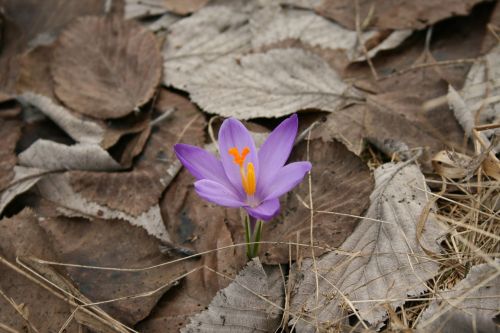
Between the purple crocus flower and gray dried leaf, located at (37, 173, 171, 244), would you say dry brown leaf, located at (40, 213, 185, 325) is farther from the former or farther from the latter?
the purple crocus flower

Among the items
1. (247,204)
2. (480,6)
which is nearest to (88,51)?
(247,204)

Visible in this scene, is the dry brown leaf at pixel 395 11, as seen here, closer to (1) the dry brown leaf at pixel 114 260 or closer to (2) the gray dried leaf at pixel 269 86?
(2) the gray dried leaf at pixel 269 86

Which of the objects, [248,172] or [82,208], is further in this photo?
[82,208]

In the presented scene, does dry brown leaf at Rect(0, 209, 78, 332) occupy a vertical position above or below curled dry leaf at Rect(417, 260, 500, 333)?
below

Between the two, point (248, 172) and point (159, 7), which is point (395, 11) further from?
point (248, 172)

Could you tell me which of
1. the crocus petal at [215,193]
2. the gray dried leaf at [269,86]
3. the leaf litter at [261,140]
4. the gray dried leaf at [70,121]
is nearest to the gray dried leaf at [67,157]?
the leaf litter at [261,140]

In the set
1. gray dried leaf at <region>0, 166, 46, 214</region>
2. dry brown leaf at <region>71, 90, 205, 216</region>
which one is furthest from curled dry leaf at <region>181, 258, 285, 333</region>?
gray dried leaf at <region>0, 166, 46, 214</region>

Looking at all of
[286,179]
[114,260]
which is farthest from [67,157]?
[286,179]
